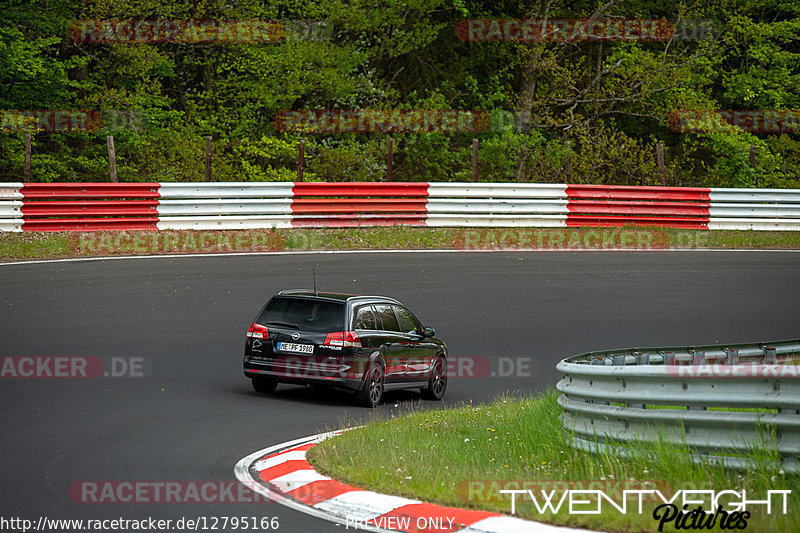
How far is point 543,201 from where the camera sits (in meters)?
25.8

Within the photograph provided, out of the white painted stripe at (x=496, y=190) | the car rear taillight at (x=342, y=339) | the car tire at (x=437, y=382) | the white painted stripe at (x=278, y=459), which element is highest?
the white painted stripe at (x=496, y=190)

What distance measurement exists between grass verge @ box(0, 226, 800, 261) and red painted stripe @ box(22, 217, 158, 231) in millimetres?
142

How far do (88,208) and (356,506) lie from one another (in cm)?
1639

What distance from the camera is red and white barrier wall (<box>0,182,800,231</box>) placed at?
22.1 meters

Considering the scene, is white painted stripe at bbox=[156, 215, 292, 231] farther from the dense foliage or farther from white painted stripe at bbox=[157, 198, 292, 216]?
the dense foliage

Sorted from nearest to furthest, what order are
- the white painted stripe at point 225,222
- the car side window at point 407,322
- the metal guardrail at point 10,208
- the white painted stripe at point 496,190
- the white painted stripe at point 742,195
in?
the car side window at point 407,322, the metal guardrail at point 10,208, the white painted stripe at point 225,222, the white painted stripe at point 496,190, the white painted stripe at point 742,195

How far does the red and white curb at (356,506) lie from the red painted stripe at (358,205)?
1537 centimetres

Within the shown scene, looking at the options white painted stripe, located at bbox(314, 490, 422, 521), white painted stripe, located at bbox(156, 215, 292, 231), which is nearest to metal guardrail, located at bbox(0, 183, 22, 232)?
white painted stripe, located at bbox(156, 215, 292, 231)

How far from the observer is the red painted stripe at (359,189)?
79.5 feet

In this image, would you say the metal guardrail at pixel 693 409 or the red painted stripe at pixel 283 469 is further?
the red painted stripe at pixel 283 469

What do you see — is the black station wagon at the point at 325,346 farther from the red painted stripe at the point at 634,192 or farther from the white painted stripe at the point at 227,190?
the red painted stripe at the point at 634,192

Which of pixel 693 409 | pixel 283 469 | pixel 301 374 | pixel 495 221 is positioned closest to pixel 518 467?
pixel 693 409

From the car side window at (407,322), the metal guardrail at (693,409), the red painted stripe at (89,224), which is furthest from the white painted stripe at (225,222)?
the metal guardrail at (693,409)

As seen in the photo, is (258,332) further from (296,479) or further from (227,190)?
(227,190)
